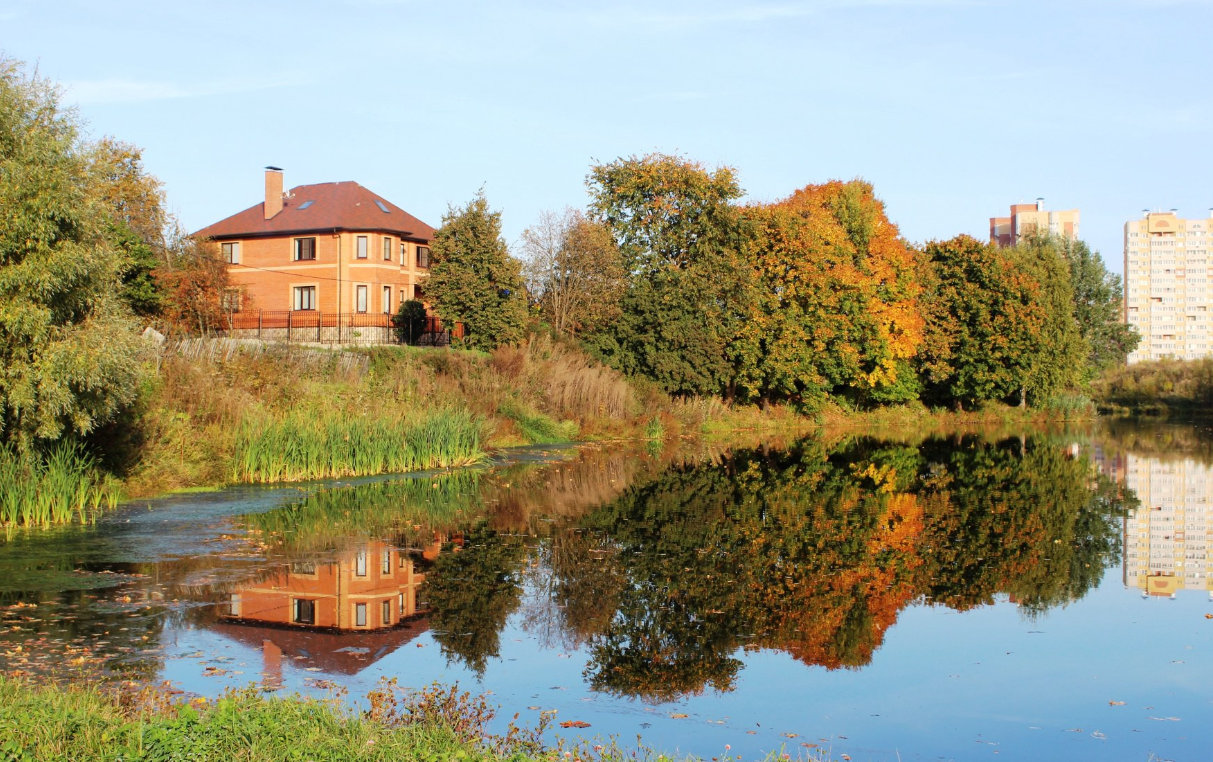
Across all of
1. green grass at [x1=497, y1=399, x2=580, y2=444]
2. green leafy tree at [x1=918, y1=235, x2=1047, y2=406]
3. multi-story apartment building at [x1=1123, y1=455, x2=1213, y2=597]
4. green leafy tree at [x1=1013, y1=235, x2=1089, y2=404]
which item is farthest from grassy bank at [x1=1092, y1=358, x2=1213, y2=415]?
green grass at [x1=497, y1=399, x2=580, y2=444]

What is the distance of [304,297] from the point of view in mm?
54594

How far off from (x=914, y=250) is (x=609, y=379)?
878 inches

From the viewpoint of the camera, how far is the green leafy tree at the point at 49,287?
45.8ft

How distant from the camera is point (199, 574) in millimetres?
11766

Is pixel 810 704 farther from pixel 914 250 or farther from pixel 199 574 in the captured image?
pixel 914 250

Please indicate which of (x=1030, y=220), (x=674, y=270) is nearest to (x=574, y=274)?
(x=674, y=270)

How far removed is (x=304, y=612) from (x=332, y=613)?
0.26 m

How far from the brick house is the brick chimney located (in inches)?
2.1

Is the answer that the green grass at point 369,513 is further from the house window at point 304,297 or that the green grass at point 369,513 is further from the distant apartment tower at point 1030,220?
the distant apartment tower at point 1030,220

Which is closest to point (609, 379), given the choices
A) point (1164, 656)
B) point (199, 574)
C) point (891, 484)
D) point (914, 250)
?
point (891, 484)

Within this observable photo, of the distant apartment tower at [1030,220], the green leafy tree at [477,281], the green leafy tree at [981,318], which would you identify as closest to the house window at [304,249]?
the green leafy tree at [477,281]

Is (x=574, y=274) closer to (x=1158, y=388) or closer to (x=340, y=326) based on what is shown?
(x=340, y=326)

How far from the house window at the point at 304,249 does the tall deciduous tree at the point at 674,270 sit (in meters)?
15.6

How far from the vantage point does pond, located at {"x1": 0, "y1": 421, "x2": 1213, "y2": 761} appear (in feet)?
25.3
